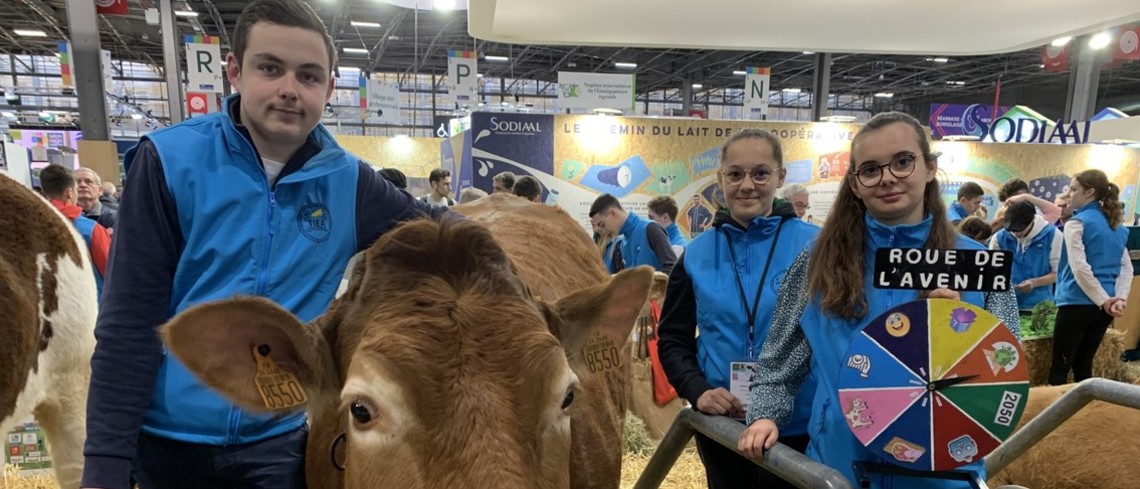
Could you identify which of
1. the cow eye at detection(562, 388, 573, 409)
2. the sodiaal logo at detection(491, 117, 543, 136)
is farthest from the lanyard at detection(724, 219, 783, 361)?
the sodiaal logo at detection(491, 117, 543, 136)

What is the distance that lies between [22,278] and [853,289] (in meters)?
4.41

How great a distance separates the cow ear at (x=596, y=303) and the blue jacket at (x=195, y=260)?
75 cm

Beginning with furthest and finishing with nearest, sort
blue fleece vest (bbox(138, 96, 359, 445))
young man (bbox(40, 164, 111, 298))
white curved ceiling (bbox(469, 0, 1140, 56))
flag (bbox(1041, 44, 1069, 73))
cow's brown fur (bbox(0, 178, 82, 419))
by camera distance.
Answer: flag (bbox(1041, 44, 1069, 73)) < white curved ceiling (bbox(469, 0, 1140, 56)) < young man (bbox(40, 164, 111, 298)) < cow's brown fur (bbox(0, 178, 82, 419)) < blue fleece vest (bbox(138, 96, 359, 445))

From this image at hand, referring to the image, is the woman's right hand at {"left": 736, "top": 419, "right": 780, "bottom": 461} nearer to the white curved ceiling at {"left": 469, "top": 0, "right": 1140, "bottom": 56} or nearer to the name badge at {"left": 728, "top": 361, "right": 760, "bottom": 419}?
the name badge at {"left": 728, "top": 361, "right": 760, "bottom": 419}

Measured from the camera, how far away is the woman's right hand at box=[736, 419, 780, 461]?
176cm

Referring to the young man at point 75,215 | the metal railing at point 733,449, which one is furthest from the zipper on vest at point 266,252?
the young man at point 75,215

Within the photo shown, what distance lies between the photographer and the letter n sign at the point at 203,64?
12.8m

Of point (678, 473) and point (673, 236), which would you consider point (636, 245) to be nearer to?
point (673, 236)

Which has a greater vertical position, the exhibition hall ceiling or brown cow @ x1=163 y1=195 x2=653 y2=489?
the exhibition hall ceiling

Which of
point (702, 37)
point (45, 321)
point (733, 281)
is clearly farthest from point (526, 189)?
point (733, 281)

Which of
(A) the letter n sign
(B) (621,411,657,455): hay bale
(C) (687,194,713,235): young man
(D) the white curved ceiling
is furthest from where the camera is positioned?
(C) (687,194,713,235): young man

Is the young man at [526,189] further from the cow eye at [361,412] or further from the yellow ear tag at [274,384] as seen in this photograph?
the cow eye at [361,412]

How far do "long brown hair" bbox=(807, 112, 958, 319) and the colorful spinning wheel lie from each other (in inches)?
8.6

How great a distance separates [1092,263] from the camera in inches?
220
